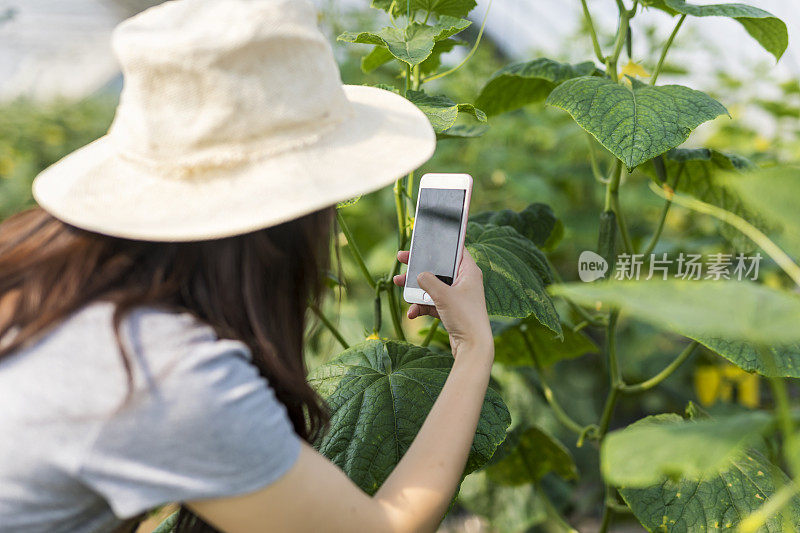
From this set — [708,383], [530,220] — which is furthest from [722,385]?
[530,220]

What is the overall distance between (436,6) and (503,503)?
991 millimetres

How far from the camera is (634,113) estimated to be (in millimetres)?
817

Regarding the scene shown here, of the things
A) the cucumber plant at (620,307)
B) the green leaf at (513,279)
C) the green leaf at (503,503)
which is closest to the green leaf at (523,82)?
the cucumber plant at (620,307)

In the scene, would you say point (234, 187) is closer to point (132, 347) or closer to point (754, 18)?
point (132, 347)

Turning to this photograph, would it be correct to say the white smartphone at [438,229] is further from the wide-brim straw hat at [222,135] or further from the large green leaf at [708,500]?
the large green leaf at [708,500]

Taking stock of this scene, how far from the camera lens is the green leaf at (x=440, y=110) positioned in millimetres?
813

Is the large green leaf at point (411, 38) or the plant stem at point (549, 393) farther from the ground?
the large green leaf at point (411, 38)

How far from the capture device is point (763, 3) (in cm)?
216

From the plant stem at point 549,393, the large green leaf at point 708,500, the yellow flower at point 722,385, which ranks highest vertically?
the large green leaf at point 708,500

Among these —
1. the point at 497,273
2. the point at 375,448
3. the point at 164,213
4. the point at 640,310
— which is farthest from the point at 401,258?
the point at 640,310

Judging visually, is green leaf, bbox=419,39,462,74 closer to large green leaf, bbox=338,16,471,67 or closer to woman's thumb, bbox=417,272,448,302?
large green leaf, bbox=338,16,471,67

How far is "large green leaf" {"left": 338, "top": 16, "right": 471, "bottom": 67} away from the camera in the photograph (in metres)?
0.83

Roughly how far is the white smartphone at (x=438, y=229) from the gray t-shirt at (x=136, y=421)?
0.99ft

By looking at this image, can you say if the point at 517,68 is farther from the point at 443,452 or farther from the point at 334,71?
the point at 443,452
